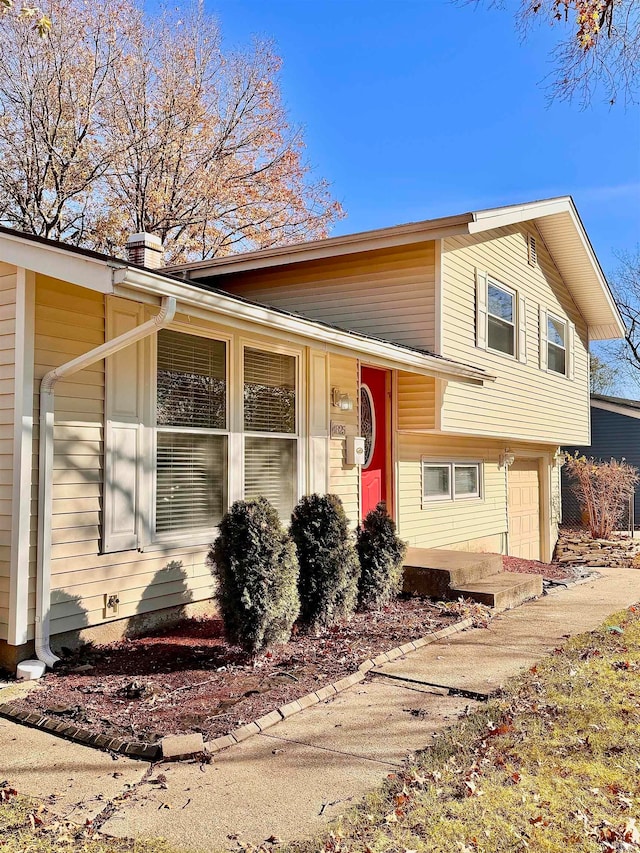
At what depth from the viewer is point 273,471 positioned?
24.2 ft

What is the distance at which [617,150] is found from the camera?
9664 mm

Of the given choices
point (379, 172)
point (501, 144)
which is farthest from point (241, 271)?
point (379, 172)

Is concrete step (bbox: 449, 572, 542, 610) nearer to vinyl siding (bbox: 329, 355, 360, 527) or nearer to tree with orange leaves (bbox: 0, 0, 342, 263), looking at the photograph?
vinyl siding (bbox: 329, 355, 360, 527)

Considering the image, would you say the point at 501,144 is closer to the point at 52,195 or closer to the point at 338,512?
the point at 52,195

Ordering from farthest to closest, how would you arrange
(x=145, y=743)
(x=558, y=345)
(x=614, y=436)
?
(x=614, y=436) → (x=558, y=345) → (x=145, y=743)

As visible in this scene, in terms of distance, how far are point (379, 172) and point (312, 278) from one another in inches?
554

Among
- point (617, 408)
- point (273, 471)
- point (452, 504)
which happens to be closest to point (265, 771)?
point (273, 471)

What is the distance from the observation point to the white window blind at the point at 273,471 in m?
7.05

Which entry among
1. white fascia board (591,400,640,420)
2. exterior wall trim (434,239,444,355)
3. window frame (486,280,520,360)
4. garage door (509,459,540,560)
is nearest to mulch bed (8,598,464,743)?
exterior wall trim (434,239,444,355)

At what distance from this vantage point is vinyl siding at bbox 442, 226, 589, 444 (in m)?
9.71

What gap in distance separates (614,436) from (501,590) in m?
15.7

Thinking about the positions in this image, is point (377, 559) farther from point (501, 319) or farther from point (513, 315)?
point (513, 315)

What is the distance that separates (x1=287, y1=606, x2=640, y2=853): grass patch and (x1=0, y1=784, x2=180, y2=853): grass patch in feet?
2.11

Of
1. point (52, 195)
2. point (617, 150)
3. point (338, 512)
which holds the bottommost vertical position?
point (338, 512)
